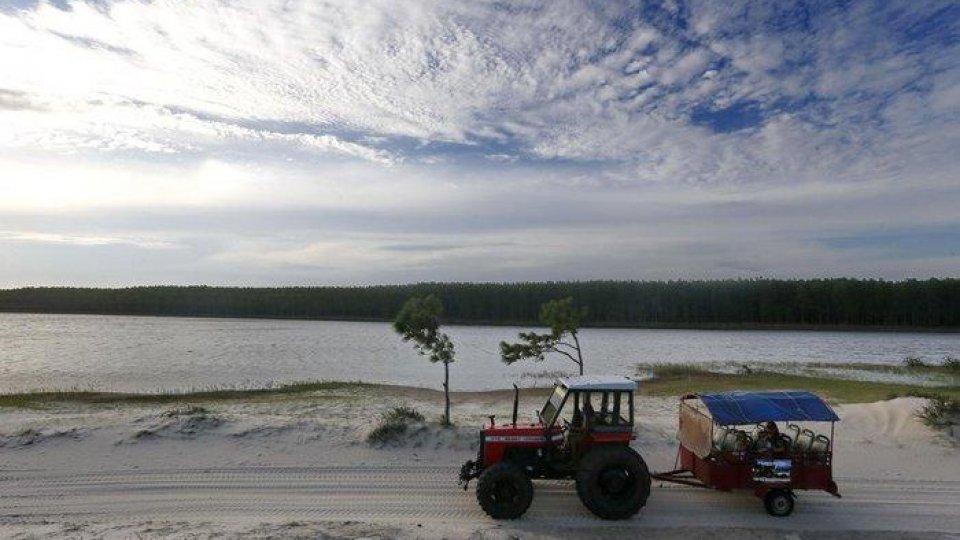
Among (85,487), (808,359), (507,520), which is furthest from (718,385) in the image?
(85,487)

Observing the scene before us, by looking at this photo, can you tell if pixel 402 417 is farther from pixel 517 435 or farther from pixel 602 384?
pixel 602 384

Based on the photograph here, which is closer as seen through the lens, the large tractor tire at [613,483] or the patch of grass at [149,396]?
the large tractor tire at [613,483]

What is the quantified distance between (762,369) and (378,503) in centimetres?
3839

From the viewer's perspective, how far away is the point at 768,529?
10.7 metres

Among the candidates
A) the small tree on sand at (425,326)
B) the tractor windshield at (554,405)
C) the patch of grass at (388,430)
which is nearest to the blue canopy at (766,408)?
the tractor windshield at (554,405)

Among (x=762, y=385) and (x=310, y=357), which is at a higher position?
(x=762, y=385)

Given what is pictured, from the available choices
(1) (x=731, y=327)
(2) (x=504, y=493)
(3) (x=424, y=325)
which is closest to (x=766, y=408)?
(2) (x=504, y=493)

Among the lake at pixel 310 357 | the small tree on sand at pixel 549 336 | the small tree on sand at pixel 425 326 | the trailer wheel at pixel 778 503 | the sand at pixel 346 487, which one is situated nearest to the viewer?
the sand at pixel 346 487

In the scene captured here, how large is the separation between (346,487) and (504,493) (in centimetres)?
357

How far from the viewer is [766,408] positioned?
38.4 ft

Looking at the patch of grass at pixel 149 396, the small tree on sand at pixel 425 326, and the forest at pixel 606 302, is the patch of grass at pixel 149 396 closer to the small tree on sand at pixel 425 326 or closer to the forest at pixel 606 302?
the small tree on sand at pixel 425 326

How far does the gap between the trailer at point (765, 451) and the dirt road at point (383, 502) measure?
1.59 feet

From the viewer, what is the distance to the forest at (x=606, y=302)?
102 meters

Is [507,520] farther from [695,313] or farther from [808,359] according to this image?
[695,313]
